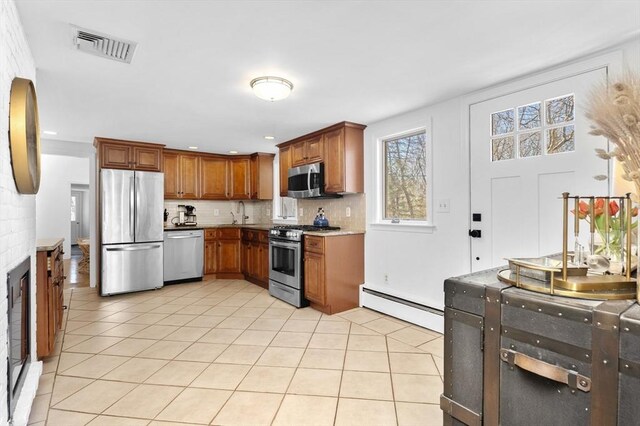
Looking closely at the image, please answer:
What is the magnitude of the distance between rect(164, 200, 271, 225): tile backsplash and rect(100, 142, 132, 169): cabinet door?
1113 mm

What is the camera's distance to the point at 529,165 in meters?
2.54

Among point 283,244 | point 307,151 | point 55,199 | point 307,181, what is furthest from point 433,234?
point 55,199

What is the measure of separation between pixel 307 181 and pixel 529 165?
2.51 metres

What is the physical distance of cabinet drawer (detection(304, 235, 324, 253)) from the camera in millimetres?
3719

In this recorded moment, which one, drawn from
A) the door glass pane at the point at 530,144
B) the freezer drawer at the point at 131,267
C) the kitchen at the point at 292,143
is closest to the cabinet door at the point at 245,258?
the kitchen at the point at 292,143

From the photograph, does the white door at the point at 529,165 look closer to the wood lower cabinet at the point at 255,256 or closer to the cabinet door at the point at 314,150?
the cabinet door at the point at 314,150

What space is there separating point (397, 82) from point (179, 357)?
2905mm

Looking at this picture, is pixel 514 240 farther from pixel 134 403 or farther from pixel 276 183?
pixel 276 183

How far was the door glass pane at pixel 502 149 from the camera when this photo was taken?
2.67 metres

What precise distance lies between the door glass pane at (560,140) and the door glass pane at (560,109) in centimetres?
7

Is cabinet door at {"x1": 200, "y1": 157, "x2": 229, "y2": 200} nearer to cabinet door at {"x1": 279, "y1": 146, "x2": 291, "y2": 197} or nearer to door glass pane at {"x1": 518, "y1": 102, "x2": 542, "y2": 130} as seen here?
cabinet door at {"x1": 279, "y1": 146, "x2": 291, "y2": 197}

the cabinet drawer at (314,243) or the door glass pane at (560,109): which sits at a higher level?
the door glass pane at (560,109)

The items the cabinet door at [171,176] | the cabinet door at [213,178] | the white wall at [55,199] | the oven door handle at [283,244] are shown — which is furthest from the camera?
the white wall at [55,199]

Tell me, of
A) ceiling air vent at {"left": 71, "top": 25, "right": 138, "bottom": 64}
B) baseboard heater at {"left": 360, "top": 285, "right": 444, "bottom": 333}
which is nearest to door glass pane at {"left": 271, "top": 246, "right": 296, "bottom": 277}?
baseboard heater at {"left": 360, "top": 285, "right": 444, "bottom": 333}
